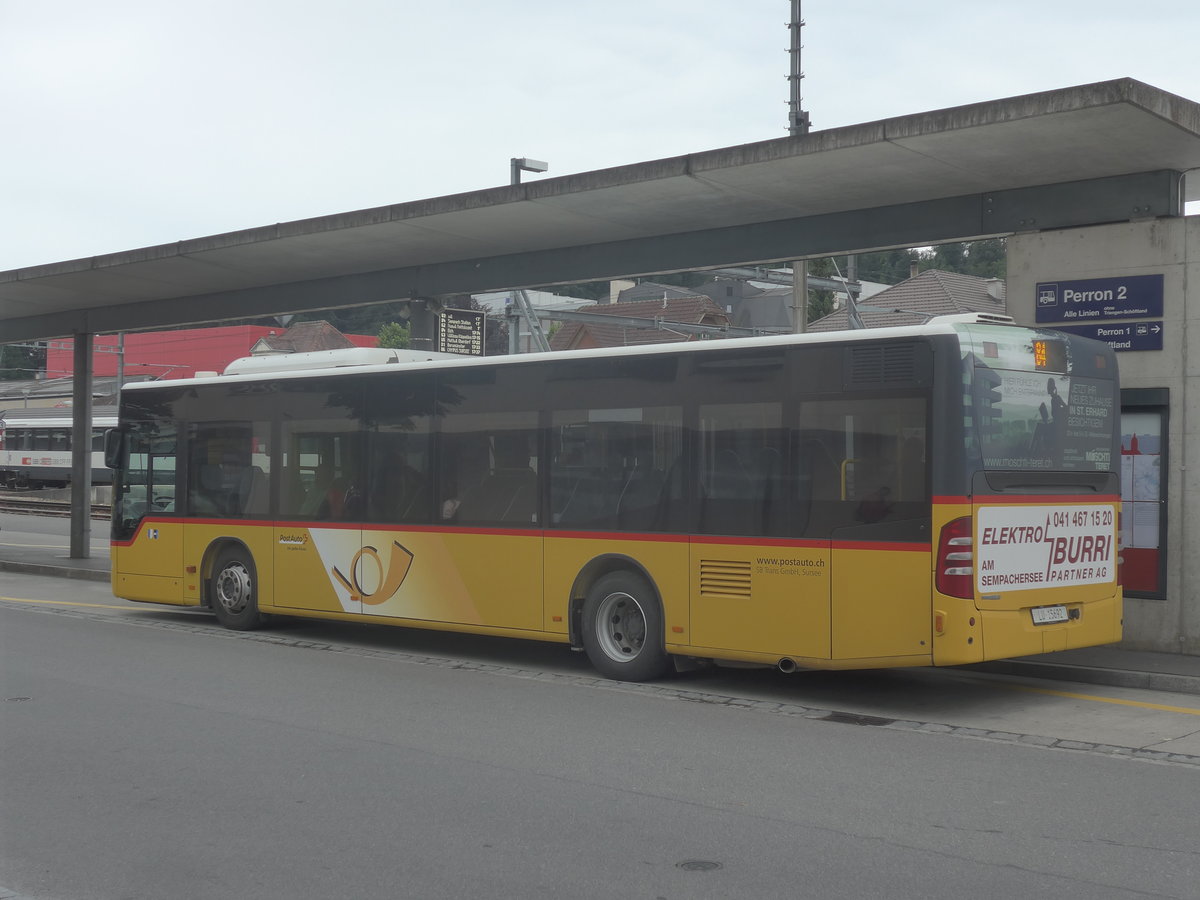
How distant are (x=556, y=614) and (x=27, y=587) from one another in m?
11.6

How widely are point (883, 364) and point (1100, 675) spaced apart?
353 centimetres

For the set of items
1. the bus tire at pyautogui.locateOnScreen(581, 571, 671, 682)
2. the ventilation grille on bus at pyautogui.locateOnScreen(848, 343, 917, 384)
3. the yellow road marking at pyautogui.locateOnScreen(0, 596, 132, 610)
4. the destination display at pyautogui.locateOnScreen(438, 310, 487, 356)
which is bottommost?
the yellow road marking at pyautogui.locateOnScreen(0, 596, 132, 610)

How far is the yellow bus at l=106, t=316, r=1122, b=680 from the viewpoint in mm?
9633

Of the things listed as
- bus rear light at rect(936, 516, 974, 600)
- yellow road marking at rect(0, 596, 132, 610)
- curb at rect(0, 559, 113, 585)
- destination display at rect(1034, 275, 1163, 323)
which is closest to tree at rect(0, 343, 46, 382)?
curb at rect(0, 559, 113, 585)

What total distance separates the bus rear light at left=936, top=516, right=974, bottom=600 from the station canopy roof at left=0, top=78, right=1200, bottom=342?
354 cm

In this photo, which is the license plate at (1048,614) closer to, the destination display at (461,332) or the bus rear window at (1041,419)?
the bus rear window at (1041,419)

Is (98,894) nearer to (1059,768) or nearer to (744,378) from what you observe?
(1059,768)

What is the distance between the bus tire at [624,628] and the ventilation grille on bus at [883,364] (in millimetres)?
2602

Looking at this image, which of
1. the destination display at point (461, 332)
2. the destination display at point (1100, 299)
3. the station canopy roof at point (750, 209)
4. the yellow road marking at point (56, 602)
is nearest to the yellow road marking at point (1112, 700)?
the destination display at point (1100, 299)

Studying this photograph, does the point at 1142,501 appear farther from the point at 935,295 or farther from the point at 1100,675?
the point at 935,295

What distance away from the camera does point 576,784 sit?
7.43 meters

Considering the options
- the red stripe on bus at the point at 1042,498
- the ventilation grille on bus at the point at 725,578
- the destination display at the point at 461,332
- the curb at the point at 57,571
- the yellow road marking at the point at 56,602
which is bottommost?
the yellow road marking at the point at 56,602

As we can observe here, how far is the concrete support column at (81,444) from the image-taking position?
23797mm

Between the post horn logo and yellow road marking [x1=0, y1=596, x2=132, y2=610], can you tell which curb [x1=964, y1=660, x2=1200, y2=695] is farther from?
yellow road marking [x1=0, y1=596, x2=132, y2=610]
